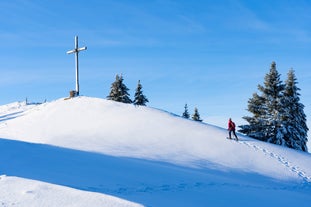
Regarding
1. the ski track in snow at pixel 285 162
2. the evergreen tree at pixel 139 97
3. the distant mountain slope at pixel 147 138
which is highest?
the evergreen tree at pixel 139 97

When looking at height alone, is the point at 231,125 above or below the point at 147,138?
above

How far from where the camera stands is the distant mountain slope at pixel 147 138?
19641 millimetres

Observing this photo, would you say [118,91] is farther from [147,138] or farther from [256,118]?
[147,138]

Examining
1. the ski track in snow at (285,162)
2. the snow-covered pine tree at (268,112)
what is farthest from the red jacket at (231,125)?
the snow-covered pine tree at (268,112)

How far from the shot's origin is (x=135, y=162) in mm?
16141

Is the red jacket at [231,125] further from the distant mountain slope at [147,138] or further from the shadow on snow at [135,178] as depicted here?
the shadow on snow at [135,178]

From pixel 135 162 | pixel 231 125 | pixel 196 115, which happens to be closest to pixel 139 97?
pixel 196 115

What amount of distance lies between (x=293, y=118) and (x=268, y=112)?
7.89 feet

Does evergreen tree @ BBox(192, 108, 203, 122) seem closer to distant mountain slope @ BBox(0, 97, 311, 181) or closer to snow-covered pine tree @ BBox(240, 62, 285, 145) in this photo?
snow-covered pine tree @ BBox(240, 62, 285, 145)

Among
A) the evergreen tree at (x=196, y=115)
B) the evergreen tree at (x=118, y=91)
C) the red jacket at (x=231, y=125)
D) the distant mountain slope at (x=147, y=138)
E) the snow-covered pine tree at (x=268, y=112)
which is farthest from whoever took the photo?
the evergreen tree at (x=196, y=115)

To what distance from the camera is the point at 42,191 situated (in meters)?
9.90

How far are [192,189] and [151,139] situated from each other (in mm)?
9306

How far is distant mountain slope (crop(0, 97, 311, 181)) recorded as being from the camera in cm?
1964

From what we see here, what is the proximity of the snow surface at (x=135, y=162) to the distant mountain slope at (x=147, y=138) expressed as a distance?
59 mm
